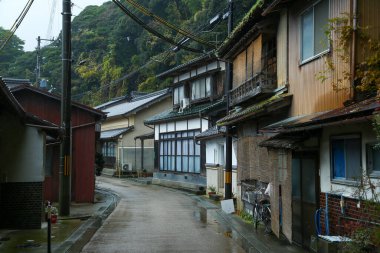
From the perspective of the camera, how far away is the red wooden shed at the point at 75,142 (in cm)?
2142

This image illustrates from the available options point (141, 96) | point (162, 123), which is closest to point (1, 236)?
point (162, 123)

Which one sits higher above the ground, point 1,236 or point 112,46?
point 112,46

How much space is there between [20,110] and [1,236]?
3.42m

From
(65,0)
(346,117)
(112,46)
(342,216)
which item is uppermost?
(112,46)

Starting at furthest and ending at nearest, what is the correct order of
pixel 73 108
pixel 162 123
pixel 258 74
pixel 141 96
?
pixel 141 96
pixel 162 123
pixel 73 108
pixel 258 74

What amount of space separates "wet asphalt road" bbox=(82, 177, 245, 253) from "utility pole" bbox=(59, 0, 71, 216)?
1721 millimetres

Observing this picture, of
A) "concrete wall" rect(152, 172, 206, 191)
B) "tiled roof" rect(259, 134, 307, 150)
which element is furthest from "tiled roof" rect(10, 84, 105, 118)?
"tiled roof" rect(259, 134, 307, 150)

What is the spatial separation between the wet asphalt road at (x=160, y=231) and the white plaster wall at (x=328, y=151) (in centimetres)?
318

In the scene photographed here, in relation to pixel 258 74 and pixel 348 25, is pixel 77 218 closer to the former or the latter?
pixel 258 74

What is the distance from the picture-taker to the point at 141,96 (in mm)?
52312

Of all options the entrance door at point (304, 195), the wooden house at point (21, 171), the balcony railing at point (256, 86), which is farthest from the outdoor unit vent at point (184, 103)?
the entrance door at point (304, 195)

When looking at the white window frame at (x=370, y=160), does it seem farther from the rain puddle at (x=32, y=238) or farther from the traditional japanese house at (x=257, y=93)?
the rain puddle at (x=32, y=238)

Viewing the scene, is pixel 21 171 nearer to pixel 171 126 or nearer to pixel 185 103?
pixel 185 103

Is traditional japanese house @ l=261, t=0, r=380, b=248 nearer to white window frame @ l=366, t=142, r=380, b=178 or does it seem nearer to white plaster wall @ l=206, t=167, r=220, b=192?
white window frame @ l=366, t=142, r=380, b=178
